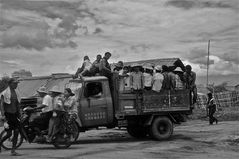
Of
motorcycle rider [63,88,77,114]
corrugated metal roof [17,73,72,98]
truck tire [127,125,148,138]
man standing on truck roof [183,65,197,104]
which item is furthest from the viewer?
corrugated metal roof [17,73,72,98]

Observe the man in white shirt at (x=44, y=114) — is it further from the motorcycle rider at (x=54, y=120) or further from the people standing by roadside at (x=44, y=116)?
the motorcycle rider at (x=54, y=120)

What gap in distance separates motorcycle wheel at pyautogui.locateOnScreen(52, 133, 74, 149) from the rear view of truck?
7.27 feet

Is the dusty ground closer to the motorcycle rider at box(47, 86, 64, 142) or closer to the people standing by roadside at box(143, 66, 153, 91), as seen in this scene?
the motorcycle rider at box(47, 86, 64, 142)

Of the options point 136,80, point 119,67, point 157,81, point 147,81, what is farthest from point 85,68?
point 157,81

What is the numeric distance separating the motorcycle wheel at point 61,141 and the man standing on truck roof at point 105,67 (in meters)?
2.72

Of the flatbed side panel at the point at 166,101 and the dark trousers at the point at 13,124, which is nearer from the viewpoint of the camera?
the dark trousers at the point at 13,124

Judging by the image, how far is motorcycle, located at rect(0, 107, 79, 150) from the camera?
39.8ft

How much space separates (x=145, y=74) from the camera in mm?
14609

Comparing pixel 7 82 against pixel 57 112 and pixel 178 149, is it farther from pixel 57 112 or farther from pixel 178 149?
pixel 178 149

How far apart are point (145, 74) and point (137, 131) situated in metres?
2.23

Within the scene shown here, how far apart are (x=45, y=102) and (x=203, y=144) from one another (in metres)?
4.81

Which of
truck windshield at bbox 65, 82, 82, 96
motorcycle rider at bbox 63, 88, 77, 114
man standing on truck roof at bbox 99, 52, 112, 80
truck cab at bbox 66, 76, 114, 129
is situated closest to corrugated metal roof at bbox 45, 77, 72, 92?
truck windshield at bbox 65, 82, 82, 96

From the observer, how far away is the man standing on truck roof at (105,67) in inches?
557

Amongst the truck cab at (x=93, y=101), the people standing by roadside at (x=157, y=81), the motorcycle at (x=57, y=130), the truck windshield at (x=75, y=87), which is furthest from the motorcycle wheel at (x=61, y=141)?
the people standing by roadside at (x=157, y=81)
